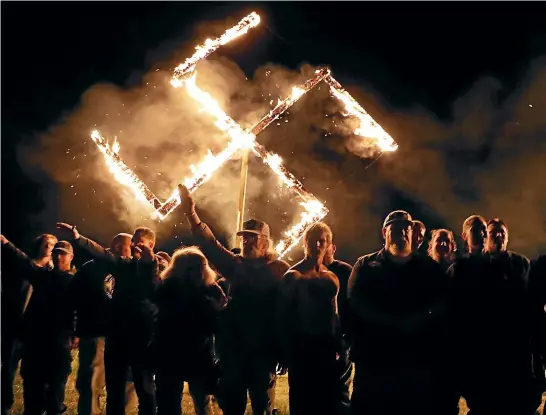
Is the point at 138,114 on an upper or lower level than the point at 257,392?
upper

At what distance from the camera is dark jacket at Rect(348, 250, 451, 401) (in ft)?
13.1

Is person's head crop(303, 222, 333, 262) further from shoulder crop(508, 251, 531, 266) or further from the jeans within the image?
the jeans

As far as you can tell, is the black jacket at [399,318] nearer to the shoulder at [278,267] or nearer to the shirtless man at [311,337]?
the shirtless man at [311,337]

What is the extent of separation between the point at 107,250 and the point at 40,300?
977 mm

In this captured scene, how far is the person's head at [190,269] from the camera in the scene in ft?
14.9

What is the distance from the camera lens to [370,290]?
412 cm

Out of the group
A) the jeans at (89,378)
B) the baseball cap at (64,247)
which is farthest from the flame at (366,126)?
the jeans at (89,378)

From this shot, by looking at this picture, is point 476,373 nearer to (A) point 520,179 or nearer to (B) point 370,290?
(B) point 370,290

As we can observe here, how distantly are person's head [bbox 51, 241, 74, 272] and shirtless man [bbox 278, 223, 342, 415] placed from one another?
2866 mm

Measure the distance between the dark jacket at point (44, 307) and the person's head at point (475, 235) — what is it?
406cm

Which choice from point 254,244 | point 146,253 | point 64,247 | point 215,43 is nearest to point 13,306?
point 64,247

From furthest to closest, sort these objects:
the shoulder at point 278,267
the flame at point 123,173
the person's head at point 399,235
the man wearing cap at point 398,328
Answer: the flame at point 123,173, the shoulder at point 278,267, the person's head at point 399,235, the man wearing cap at point 398,328

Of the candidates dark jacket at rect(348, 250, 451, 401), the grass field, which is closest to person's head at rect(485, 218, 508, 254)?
dark jacket at rect(348, 250, 451, 401)

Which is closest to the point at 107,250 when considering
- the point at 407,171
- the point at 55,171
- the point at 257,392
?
the point at 257,392
